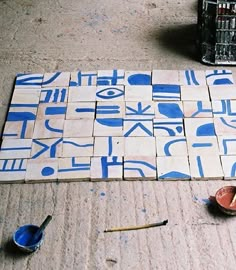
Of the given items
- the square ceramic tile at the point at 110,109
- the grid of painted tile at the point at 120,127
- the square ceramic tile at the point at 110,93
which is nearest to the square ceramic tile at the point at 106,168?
the grid of painted tile at the point at 120,127

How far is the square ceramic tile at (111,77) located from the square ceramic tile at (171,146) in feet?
1.51

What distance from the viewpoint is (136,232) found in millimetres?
1943

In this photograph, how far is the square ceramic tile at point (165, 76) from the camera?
8.45 feet

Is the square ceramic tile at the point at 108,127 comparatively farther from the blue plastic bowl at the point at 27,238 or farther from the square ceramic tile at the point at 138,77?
the blue plastic bowl at the point at 27,238

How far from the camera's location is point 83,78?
2.63m

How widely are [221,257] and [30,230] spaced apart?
0.71m

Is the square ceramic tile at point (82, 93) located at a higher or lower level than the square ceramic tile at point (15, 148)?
higher

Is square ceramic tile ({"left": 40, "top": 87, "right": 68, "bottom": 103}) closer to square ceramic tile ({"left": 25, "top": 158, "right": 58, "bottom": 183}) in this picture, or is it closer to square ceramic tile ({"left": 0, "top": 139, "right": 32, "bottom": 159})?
square ceramic tile ({"left": 0, "top": 139, "right": 32, "bottom": 159})

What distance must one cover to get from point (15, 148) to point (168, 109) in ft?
2.38

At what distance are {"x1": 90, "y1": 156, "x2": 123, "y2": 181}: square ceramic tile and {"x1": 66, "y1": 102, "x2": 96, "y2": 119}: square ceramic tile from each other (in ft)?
0.94

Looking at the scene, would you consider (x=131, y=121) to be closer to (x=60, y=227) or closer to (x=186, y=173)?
(x=186, y=173)

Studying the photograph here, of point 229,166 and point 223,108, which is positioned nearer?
point 229,166

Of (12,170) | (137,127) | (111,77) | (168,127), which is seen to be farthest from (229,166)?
(12,170)

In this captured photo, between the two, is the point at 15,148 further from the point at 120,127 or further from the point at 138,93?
the point at 138,93
